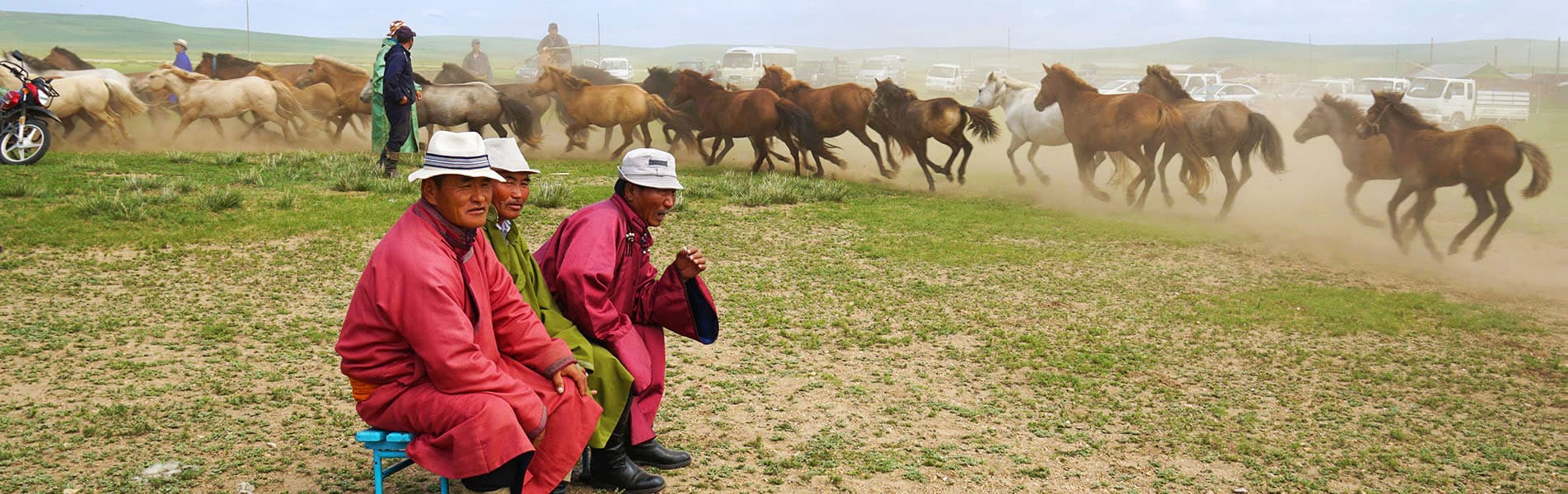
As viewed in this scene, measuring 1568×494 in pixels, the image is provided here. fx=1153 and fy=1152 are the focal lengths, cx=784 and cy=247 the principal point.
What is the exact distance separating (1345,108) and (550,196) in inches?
309

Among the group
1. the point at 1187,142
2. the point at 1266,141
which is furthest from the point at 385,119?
the point at 1266,141

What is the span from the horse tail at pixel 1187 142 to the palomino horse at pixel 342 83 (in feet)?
34.2

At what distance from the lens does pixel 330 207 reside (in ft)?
33.1

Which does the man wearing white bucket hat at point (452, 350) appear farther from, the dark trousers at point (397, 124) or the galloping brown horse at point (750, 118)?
the galloping brown horse at point (750, 118)

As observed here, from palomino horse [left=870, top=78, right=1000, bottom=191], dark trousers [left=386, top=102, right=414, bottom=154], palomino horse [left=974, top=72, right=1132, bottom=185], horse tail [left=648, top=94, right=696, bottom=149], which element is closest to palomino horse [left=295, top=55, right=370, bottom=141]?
dark trousers [left=386, top=102, right=414, bottom=154]

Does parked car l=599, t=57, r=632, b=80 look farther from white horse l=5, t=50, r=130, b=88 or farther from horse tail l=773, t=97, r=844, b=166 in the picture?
horse tail l=773, t=97, r=844, b=166

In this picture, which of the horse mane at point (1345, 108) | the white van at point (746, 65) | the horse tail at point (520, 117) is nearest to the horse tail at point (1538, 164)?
the horse mane at point (1345, 108)

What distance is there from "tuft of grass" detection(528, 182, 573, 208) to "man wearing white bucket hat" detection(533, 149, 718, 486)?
6.79 meters

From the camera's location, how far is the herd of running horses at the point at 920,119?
33.7 feet

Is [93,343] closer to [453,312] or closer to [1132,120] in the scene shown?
[453,312]

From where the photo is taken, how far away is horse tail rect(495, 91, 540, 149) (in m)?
15.8

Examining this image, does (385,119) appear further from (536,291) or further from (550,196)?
(536,291)

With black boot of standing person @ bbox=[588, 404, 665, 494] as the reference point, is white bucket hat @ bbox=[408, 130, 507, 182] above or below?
above

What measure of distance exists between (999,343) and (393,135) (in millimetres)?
8381
